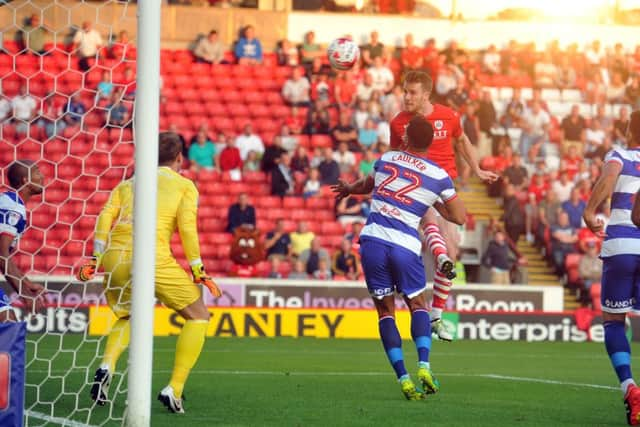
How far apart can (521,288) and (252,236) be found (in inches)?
167

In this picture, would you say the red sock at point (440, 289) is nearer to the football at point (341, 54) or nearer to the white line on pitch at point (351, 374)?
the white line on pitch at point (351, 374)

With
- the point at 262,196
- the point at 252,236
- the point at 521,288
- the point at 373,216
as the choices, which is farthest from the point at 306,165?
the point at 373,216

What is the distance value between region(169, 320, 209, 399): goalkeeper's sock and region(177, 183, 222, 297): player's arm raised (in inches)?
11.5

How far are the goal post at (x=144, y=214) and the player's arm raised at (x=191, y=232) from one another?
4.56 ft

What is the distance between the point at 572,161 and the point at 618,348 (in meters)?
16.8

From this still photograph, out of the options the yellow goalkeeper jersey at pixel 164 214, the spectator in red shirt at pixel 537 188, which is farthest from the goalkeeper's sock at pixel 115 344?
the spectator in red shirt at pixel 537 188

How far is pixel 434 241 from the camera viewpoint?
35.3 ft

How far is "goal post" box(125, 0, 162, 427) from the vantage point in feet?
23.4

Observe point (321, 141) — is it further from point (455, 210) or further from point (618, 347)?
point (618, 347)

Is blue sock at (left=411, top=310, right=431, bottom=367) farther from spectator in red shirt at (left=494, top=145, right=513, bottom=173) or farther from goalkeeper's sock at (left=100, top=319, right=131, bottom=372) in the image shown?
spectator in red shirt at (left=494, top=145, right=513, bottom=173)

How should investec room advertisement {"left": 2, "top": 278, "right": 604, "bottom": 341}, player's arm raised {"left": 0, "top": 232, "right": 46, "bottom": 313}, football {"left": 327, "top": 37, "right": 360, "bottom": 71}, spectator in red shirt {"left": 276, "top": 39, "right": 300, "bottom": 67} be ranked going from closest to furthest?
player's arm raised {"left": 0, "top": 232, "right": 46, "bottom": 313}, football {"left": 327, "top": 37, "right": 360, "bottom": 71}, investec room advertisement {"left": 2, "top": 278, "right": 604, "bottom": 341}, spectator in red shirt {"left": 276, "top": 39, "right": 300, "bottom": 67}

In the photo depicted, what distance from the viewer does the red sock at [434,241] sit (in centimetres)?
1062

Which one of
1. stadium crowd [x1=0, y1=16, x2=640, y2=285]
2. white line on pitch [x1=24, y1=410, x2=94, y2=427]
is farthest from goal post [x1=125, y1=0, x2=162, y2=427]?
stadium crowd [x1=0, y1=16, x2=640, y2=285]

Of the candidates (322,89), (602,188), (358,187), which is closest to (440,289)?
(358,187)
